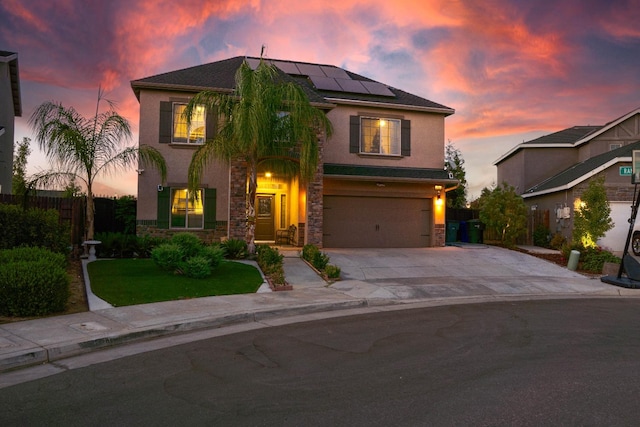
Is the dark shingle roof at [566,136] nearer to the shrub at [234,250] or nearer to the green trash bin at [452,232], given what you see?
the green trash bin at [452,232]

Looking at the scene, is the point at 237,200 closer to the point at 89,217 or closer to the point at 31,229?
the point at 89,217

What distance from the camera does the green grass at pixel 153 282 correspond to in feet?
34.2

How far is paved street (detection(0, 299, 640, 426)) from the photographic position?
456 centimetres

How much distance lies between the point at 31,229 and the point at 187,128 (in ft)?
26.8

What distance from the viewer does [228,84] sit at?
19109 mm

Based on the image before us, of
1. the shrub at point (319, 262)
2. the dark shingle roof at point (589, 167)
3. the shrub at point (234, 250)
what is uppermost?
the dark shingle roof at point (589, 167)

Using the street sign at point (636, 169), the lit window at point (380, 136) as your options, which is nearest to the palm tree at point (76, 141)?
the lit window at point (380, 136)

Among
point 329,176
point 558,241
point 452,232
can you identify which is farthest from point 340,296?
point 558,241

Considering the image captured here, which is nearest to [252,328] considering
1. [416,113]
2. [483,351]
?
[483,351]

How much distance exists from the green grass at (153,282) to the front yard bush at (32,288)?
3.68ft

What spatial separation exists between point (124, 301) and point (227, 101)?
8.03 meters

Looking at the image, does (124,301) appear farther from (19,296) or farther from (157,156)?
(157,156)

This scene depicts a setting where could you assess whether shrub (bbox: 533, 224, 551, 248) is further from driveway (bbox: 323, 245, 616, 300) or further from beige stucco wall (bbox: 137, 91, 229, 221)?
beige stucco wall (bbox: 137, 91, 229, 221)

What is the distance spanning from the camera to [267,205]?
2202cm
